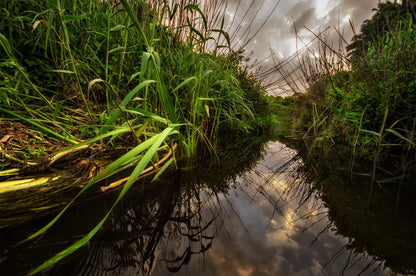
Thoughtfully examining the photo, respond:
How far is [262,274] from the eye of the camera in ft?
1.34

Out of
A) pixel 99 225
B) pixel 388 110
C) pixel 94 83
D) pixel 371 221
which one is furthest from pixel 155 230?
pixel 388 110

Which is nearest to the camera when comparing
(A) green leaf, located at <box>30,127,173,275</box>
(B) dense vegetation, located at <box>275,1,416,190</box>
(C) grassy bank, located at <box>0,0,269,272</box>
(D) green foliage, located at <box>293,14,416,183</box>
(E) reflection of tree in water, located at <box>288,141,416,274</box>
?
(A) green leaf, located at <box>30,127,173,275</box>

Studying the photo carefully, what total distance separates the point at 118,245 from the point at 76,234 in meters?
0.13

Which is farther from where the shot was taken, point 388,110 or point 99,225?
point 388,110

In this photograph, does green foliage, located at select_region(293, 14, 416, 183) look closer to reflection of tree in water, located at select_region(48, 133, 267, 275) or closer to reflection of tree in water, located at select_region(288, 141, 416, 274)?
reflection of tree in water, located at select_region(288, 141, 416, 274)

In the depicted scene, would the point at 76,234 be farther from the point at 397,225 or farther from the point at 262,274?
the point at 397,225

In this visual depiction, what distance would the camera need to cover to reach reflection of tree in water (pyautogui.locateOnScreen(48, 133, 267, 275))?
0.41 m

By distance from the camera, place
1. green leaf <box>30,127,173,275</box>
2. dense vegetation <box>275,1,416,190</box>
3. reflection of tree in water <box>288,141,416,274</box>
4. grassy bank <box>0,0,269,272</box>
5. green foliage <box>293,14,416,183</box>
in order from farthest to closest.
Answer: green foliage <box>293,14,416,183</box>
dense vegetation <box>275,1,416,190</box>
grassy bank <box>0,0,269,272</box>
reflection of tree in water <box>288,141,416,274</box>
green leaf <box>30,127,173,275</box>

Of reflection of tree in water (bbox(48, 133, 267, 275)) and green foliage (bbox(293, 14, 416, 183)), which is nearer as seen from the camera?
reflection of tree in water (bbox(48, 133, 267, 275))

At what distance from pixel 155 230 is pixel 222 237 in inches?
8.4

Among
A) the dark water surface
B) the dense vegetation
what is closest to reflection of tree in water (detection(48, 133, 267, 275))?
the dark water surface

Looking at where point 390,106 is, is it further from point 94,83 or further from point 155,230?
point 94,83

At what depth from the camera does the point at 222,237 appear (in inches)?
20.4

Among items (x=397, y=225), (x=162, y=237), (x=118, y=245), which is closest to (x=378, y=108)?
(x=397, y=225)
